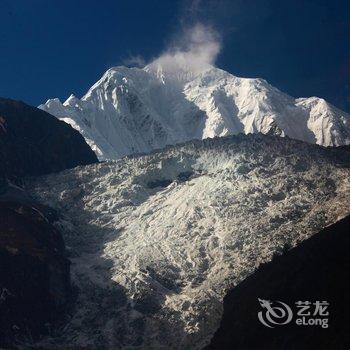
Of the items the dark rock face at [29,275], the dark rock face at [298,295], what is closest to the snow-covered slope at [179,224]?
the dark rock face at [29,275]

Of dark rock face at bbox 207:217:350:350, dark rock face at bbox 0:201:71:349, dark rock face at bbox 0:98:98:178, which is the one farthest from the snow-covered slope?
dark rock face at bbox 207:217:350:350

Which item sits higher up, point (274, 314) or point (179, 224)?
point (179, 224)

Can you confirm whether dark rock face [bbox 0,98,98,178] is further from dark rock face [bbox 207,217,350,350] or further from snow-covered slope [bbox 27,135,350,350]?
dark rock face [bbox 207,217,350,350]

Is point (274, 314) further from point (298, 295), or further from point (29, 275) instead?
point (29, 275)

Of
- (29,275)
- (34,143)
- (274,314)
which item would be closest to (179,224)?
(29,275)

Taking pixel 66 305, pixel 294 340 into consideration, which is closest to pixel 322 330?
pixel 294 340
